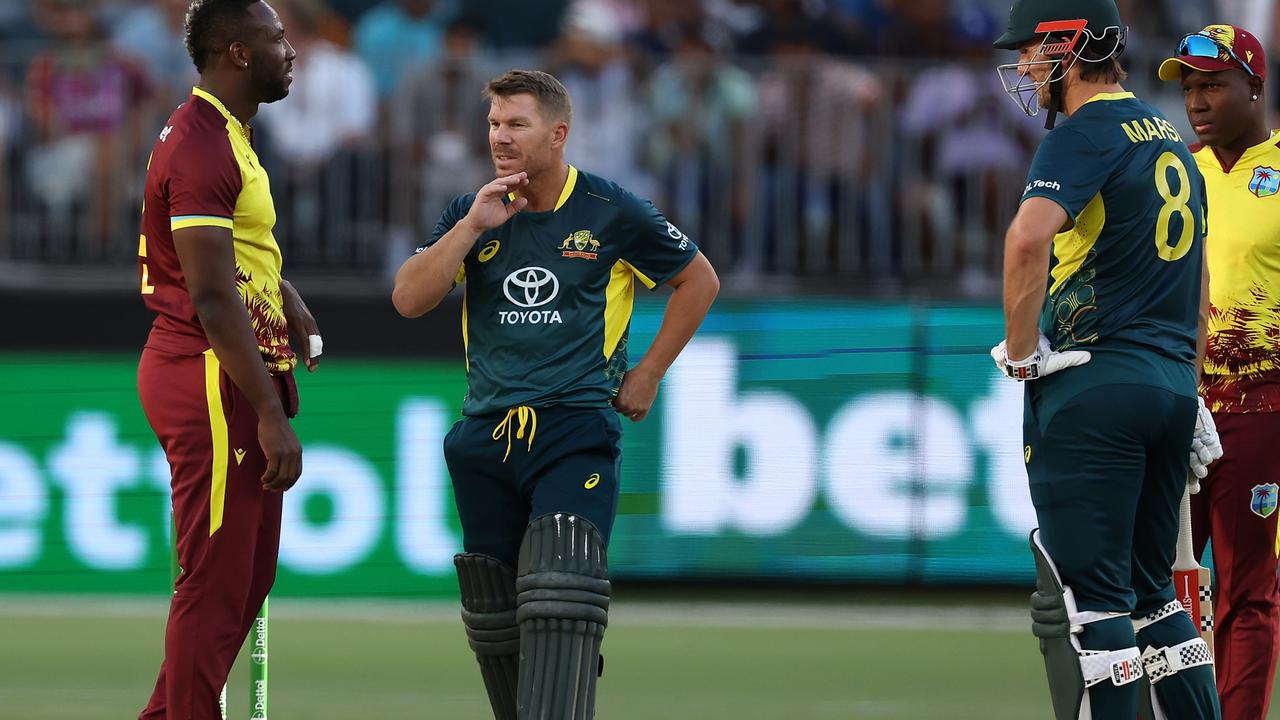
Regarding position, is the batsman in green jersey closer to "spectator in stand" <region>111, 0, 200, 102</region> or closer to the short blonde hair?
the short blonde hair

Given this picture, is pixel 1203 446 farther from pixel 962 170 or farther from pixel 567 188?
pixel 962 170

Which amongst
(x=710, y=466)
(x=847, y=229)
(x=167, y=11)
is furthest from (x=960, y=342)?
(x=167, y=11)

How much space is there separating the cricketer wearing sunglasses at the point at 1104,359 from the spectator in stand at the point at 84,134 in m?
7.31

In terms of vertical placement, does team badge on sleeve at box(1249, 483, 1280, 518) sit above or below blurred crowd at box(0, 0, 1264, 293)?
below

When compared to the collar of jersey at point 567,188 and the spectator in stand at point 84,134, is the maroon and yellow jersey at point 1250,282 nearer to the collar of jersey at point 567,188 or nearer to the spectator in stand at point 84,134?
the collar of jersey at point 567,188

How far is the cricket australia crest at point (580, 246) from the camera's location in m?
5.43

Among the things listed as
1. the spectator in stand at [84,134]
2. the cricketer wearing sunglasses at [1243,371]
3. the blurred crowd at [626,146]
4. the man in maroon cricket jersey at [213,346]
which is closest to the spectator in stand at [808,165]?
the blurred crowd at [626,146]

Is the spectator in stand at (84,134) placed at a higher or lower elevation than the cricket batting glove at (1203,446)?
higher

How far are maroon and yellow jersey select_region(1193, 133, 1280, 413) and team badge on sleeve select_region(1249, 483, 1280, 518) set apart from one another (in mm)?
259

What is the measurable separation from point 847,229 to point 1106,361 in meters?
6.49

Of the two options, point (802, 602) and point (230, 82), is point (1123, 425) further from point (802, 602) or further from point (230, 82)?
point (802, 602)

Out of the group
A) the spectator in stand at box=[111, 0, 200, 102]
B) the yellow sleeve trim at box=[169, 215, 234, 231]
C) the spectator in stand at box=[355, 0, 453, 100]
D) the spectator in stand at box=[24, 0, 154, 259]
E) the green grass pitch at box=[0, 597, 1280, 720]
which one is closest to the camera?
the yellow sleeve trim at box=[169, 215, 234, 231]

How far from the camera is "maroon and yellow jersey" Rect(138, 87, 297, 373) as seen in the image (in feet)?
16.3

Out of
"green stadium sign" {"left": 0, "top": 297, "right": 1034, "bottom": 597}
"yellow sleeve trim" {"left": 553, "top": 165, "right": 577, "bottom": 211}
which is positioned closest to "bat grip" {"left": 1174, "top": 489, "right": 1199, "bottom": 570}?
"yellow sleeve trim" {"left": 553, "top": 165, "right": 577, "bottom": 211}
